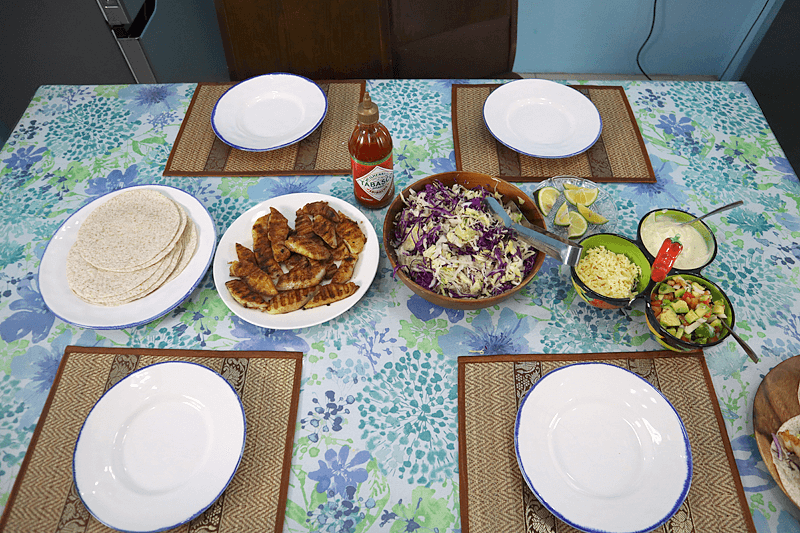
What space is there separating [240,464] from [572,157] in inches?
61.1

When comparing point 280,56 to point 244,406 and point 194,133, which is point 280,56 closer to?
point 194,133

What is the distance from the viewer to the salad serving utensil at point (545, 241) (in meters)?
1.26

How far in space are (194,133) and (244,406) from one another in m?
1.20

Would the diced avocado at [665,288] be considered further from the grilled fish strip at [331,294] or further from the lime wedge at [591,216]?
the grilled fish strip at [331,294]

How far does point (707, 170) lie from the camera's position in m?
1.77

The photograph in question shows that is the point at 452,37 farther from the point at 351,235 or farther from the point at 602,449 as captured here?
the point at 602,449

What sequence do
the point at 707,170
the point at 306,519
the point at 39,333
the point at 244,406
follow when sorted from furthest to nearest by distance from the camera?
the point at 707,170 < the point at 39,333 < the point at 244,406 < the point at 306,519

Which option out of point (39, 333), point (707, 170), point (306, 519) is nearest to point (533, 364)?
point (306, 519)

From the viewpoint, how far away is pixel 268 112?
1.94 m

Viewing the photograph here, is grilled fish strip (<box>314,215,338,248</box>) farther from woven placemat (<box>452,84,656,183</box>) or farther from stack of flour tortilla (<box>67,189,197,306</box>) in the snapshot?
woven placemat (<box>452,84,656,183</box>)

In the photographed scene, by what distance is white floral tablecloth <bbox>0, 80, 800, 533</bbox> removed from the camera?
47.1 inches

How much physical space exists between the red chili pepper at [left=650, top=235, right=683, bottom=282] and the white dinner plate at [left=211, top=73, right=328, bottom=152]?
1294 mm

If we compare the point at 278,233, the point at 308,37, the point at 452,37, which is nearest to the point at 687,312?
the point at 278,233

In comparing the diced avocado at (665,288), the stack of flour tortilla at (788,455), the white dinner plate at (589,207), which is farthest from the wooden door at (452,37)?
the stack of flour tortilla at (788,455)
